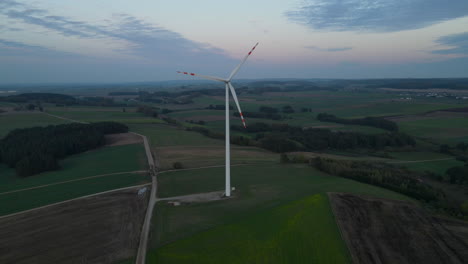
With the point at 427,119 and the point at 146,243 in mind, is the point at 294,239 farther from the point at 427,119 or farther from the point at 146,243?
the point at 427,119

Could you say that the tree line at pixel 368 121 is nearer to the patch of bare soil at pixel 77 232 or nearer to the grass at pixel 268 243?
the grass at pixel 268 243

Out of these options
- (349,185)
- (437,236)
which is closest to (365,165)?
(349,185)

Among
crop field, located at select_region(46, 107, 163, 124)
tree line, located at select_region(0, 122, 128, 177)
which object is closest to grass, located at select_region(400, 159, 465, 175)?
tree line, located at select_region(0, 122, 128, 177)

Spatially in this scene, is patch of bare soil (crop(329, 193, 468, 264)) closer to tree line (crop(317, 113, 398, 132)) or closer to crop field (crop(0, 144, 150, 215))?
crop field (crop(0, 144, 150, 215))

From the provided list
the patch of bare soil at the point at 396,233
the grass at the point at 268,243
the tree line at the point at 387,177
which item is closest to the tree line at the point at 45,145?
the grass at the point at 268,243

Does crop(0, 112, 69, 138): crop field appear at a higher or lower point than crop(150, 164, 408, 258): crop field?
higher

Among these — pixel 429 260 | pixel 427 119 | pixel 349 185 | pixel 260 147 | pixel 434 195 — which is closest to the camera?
pixel 429 260

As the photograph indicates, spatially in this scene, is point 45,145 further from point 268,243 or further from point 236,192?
point 268,243
